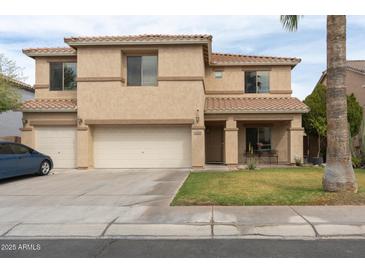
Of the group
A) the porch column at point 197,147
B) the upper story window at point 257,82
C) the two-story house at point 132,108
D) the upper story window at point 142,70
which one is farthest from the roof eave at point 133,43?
the upper story window at point 257,82

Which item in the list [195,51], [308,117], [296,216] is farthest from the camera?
[308,117]

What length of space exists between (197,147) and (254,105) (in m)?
4.14

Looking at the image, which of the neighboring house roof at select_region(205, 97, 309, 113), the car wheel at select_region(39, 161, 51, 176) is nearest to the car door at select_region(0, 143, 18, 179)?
the car wheel at select_region(39, 161, 51, 176)

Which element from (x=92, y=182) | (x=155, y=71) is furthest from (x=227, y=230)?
(x=155, y=71)

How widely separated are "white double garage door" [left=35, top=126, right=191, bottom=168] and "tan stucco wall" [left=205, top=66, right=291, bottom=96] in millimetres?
4512

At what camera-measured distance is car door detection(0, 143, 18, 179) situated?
12.4m

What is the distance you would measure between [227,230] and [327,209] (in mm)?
2790

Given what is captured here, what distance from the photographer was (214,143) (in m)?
20.9

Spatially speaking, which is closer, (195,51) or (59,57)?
(195,51)

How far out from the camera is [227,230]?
6.28 meters

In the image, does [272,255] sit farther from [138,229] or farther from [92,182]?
[92,182]

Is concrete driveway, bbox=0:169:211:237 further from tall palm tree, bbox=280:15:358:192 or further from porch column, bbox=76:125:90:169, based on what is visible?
porch column, bbox=76:125:90:169

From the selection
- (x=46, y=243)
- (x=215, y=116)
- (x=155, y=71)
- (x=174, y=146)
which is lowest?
(x=46, y=243)

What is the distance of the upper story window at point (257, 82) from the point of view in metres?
20.8
